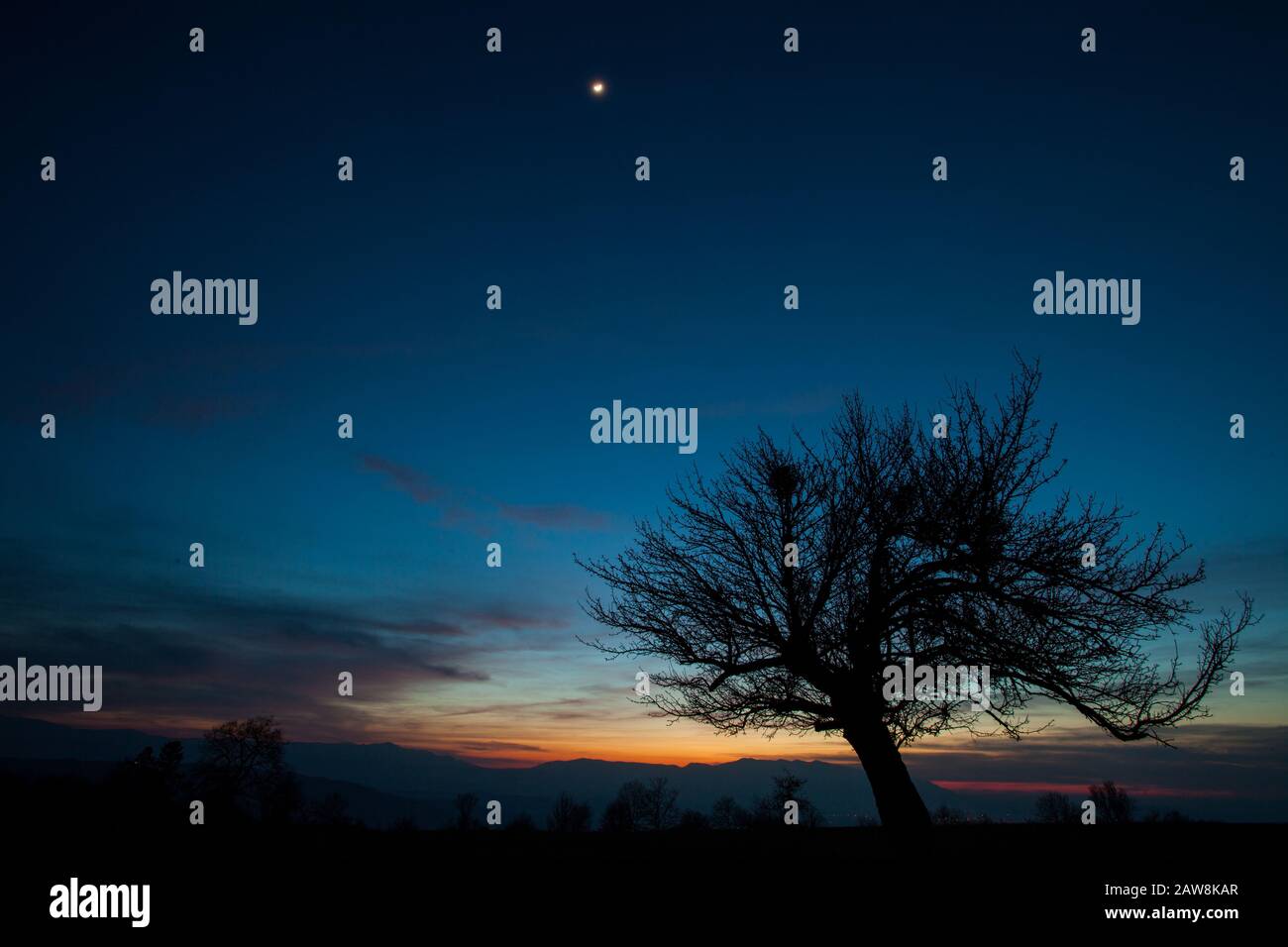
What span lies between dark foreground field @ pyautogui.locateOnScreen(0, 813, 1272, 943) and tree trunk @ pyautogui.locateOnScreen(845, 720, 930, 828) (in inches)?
15.0

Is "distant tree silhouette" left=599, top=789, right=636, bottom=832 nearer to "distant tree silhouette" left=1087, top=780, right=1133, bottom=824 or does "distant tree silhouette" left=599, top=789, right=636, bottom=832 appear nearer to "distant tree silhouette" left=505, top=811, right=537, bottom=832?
"distant tree silhouette" left=505, top=811, right=537, bottom=832

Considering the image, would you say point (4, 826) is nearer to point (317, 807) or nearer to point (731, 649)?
point (731, 649)

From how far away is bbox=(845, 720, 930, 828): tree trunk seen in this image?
14156 millimetres

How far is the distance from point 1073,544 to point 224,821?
61.8 ft

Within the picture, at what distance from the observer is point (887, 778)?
47.6ft

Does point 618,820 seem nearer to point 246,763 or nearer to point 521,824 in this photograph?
point 521,824

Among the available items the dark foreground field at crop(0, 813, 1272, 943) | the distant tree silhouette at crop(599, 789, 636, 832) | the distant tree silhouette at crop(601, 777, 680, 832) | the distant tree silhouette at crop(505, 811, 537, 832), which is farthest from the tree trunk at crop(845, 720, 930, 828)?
the distant tree silhouette at crop(601, 777, 680, 832)
